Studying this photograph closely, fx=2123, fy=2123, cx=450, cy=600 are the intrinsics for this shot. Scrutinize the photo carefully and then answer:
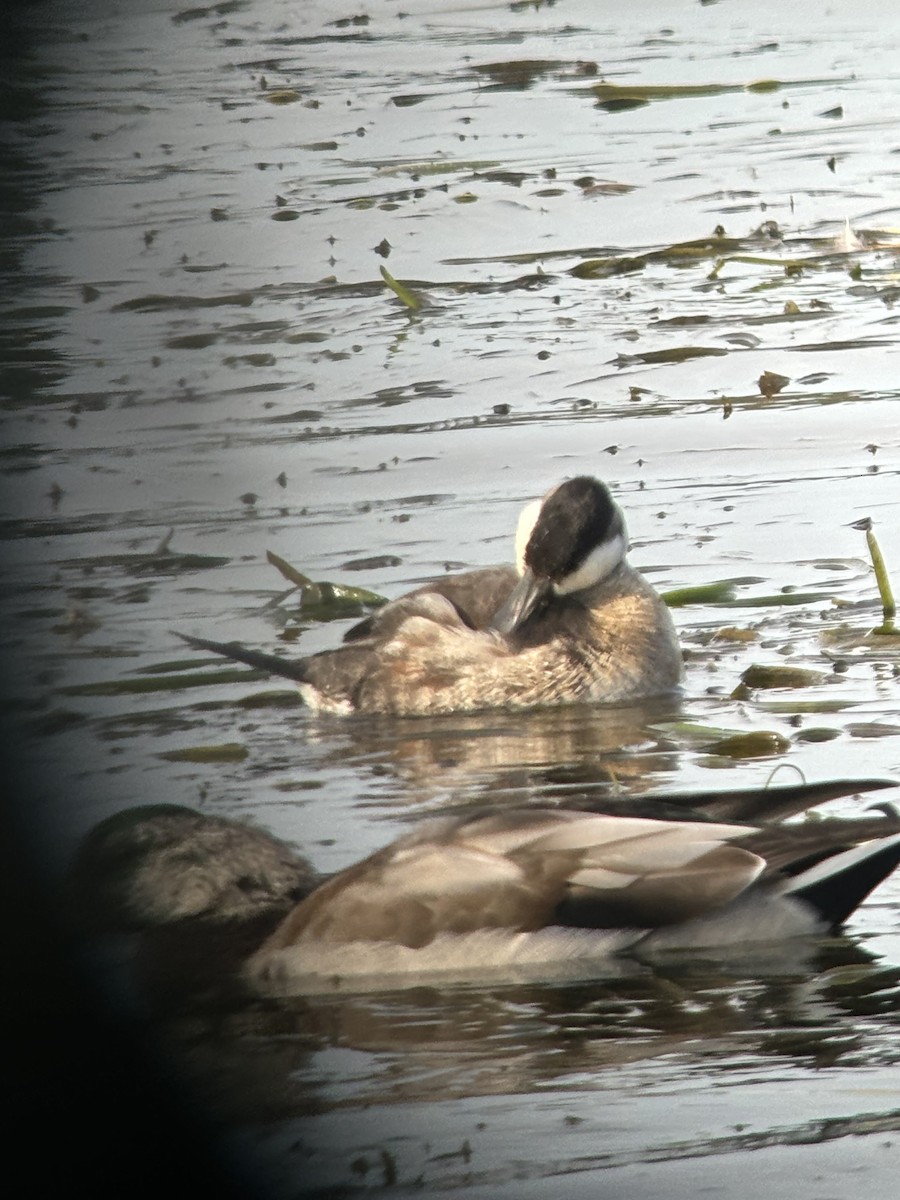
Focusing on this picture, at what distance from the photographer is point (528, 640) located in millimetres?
6465

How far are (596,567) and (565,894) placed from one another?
288cm

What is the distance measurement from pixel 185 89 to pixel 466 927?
2.40 meters

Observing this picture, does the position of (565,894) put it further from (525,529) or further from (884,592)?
(525,529)

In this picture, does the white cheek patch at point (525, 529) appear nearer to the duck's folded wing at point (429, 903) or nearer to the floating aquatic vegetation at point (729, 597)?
the floating aquatic vegetation at point (729, 597)

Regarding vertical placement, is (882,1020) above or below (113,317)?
below

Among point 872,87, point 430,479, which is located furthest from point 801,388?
point 872,87

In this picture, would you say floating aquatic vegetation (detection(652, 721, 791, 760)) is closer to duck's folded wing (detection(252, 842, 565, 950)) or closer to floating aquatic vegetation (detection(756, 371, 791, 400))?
duck's folded wing (detection(252, 842, 565, 950))

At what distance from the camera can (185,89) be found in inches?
60.0

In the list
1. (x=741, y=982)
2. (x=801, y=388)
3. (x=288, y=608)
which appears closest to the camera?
(x=741, y=982)

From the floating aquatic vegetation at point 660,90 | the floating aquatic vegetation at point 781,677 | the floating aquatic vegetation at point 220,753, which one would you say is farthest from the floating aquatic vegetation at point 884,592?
the floating aquatic vegetation at point 660,90

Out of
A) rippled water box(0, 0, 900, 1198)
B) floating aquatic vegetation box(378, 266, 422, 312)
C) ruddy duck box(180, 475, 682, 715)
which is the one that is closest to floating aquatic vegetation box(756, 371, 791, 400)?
rippled water box(0, 0, 900, 1198)

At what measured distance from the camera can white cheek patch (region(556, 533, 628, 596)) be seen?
646 cm

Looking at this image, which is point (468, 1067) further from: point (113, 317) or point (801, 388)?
point (801, 388)

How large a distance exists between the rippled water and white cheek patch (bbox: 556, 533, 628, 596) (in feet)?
1.18
